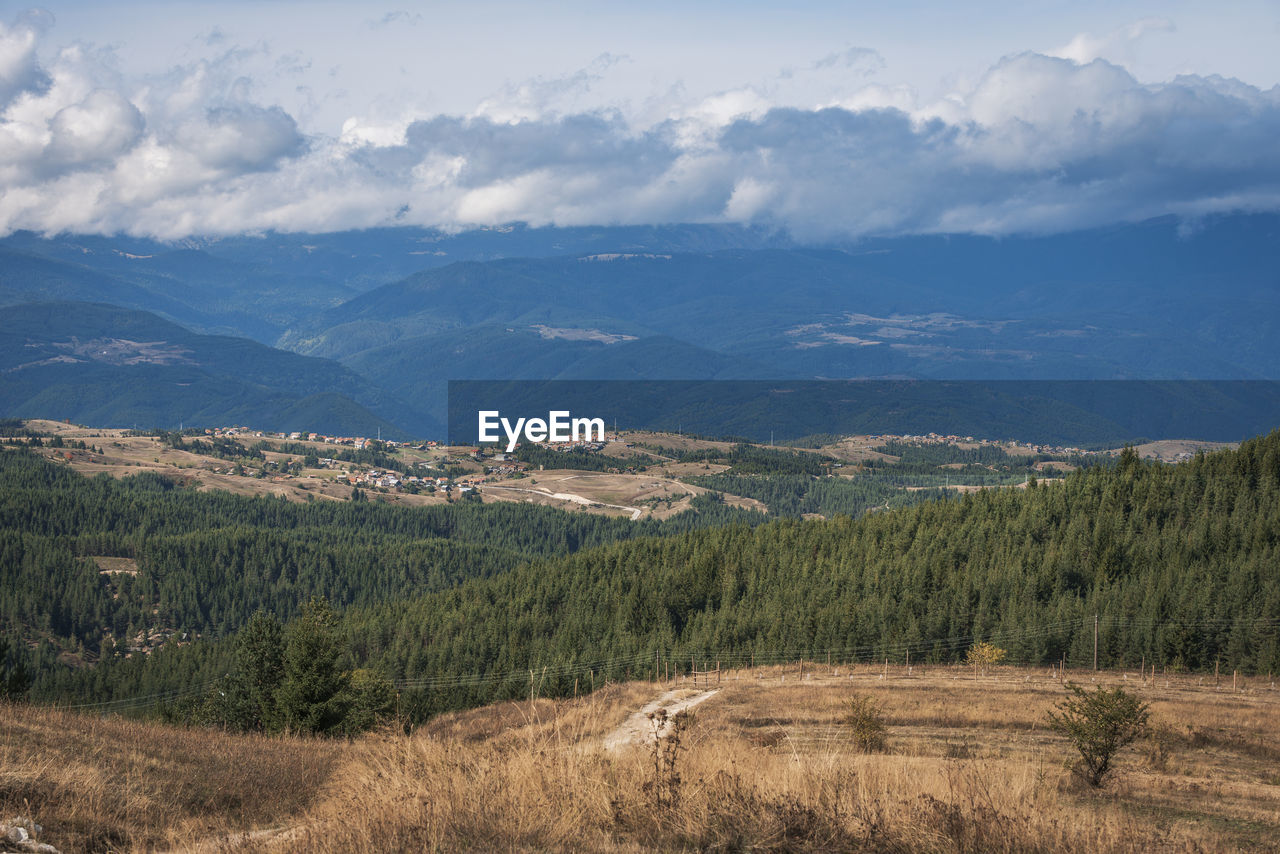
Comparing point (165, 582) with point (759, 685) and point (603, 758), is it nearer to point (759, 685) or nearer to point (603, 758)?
point (759, 685)

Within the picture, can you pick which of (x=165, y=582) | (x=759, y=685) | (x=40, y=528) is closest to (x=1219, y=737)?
(x=759, y=685)

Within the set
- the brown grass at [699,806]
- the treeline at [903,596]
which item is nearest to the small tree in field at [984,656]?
the treeline at [903,596]

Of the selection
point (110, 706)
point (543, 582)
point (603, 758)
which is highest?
point (603, 758)

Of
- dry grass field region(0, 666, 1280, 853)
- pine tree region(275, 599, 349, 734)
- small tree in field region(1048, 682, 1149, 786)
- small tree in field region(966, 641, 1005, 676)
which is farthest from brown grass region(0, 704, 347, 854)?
small tree in field region(966, 641, 1005, 676)

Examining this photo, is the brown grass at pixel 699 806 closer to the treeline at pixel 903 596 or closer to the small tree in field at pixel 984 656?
the small tree in field at pixel 984 656

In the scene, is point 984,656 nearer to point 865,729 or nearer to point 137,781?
point 865,729
